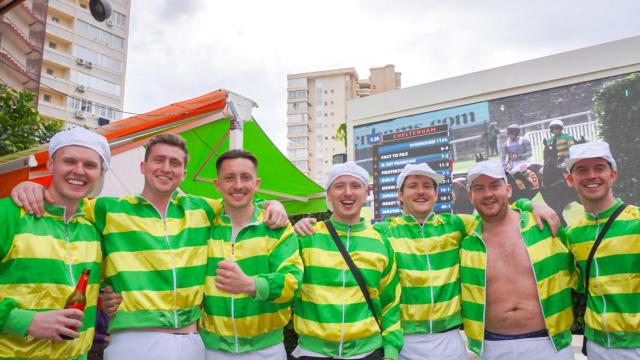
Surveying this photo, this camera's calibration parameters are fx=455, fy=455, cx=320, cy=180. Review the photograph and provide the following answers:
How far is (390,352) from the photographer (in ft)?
9.60

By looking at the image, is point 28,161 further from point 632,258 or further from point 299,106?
point 299,106

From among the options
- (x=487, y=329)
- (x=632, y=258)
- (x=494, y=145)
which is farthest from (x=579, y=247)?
(x=494, y=145)

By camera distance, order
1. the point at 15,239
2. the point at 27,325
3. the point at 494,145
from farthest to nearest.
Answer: the point at 494,145, the point at 15,239, the point at 27,325

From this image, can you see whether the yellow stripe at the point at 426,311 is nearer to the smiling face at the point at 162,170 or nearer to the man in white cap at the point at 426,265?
the man in white cap at the point at 426,265

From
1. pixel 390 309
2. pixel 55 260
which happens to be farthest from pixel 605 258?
pixel 55 260

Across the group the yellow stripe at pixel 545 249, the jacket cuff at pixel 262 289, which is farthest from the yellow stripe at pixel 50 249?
the yellow stripe at pixel 545 249

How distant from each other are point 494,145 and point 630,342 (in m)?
11.6

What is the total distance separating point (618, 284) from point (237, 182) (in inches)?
104

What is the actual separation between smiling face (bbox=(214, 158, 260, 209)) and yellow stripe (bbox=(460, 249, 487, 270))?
1.66 metres

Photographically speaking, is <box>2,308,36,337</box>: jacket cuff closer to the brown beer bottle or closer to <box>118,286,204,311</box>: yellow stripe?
the brown beer bottle

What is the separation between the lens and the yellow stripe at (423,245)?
338cm

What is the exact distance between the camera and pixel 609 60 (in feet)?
40.3

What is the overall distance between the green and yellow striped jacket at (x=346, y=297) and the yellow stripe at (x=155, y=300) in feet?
2.44

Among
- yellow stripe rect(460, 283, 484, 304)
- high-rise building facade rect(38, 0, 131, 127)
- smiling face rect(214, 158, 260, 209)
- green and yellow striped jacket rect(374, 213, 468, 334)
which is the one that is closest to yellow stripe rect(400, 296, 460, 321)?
green and yellow striped jacket rect(374, 213, 468, 334)
